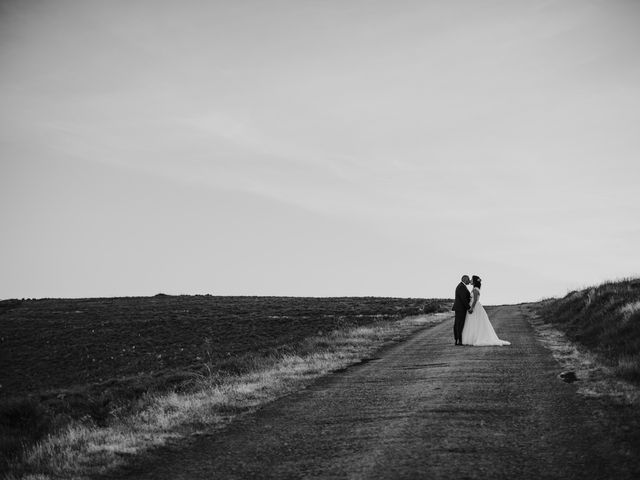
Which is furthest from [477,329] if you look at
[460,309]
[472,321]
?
[460,309]

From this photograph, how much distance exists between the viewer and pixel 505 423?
809cm

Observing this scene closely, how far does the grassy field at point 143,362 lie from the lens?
10438mm

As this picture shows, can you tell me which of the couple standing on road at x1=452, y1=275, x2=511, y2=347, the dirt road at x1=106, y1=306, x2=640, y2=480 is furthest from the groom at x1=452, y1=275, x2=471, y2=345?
the dirt road at x1=106, y1=306, x2=640, y2=480

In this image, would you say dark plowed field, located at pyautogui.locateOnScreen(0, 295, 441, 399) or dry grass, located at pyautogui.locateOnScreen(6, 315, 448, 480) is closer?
dry grass, located at pyautogui.locateOnScreen(6, 315, 448, 480)

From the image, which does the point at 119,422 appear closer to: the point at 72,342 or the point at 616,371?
the point at 616,371

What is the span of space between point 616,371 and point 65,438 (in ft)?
37.3

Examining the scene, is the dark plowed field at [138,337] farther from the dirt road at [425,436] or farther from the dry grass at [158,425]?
the dirt road at [425,436]

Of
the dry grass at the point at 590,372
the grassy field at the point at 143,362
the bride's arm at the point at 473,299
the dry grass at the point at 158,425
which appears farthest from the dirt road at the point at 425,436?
the bride's arm at the point at 473,299

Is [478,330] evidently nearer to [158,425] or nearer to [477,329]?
[477,329]

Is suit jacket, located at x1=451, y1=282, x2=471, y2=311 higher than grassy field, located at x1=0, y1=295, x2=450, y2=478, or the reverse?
suit jacket, located at x1=451, y1=282, x2=471, y2=311

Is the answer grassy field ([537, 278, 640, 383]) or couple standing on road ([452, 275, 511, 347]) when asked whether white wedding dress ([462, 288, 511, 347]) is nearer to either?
couple standing on road ([452, 275, 511, 347])

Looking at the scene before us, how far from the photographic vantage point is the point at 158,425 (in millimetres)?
9555

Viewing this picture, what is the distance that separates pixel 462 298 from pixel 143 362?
31.8 m

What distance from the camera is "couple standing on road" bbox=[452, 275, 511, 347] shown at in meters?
19.7
